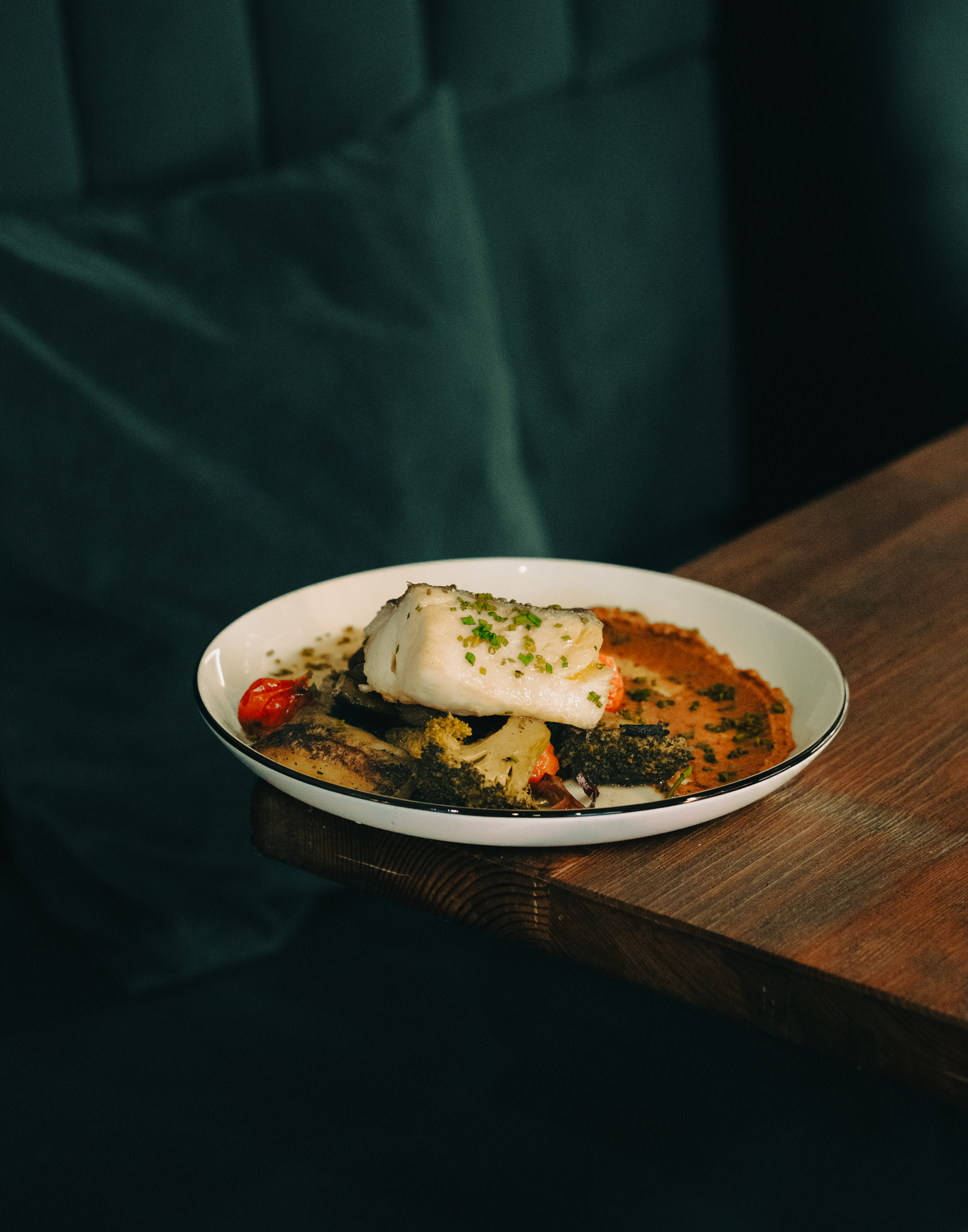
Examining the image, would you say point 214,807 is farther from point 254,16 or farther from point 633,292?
point 633,292

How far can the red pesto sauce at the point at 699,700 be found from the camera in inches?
30.2

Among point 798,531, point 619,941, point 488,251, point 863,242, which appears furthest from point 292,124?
point 619,941

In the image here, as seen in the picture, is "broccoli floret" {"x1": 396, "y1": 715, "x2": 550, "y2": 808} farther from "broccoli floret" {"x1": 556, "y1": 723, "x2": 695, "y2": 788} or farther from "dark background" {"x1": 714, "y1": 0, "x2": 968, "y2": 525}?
"dark background" {"x1": 714, "y1": 0, "x2": 968, "y2": 525}

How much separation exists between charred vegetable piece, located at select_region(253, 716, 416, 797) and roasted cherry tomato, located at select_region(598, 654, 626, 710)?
14 centimetres

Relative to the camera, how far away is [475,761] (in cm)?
71

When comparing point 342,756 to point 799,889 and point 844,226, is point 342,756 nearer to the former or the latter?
point 799,889

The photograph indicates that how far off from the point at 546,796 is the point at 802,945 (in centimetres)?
16

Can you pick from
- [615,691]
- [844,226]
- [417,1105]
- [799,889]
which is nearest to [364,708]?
[615,691]

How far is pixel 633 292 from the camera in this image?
6.40 feet

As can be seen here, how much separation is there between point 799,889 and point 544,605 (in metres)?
0.35

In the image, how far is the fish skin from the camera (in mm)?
744

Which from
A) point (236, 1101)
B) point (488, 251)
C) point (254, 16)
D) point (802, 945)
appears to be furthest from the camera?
point (488, 251)

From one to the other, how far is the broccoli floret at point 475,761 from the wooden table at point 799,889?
0.04m

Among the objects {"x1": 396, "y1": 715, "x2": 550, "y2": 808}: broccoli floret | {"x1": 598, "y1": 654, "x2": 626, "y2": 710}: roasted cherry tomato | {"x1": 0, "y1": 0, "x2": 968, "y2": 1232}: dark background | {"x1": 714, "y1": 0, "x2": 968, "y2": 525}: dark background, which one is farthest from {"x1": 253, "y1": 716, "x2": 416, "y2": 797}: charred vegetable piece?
{"x1": 714, "y1": 0, "x2": 968, "y2": 525}: dark background
